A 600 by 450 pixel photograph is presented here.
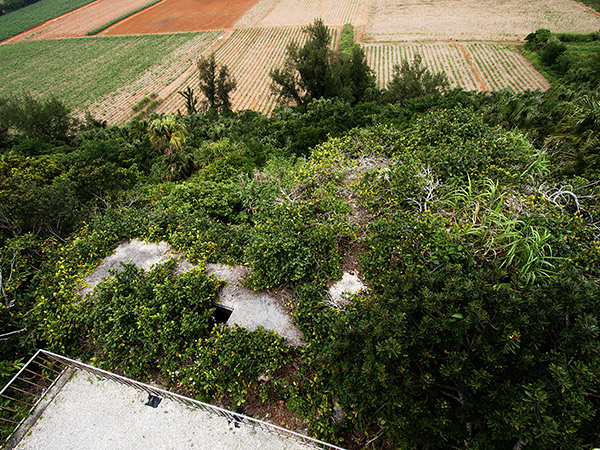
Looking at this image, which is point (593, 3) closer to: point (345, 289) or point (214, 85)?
point (214, 85)

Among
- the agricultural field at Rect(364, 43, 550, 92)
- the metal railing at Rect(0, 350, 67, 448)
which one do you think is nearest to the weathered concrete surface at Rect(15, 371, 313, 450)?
the metal railing at Rect(0, 350, 67, 448)

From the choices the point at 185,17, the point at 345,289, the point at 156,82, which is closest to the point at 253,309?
the point at 345,289

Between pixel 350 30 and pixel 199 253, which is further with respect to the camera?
pixel 350 30

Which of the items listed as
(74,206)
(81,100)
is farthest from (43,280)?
(81,100)

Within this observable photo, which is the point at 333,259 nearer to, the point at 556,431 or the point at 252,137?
the point at 556,431

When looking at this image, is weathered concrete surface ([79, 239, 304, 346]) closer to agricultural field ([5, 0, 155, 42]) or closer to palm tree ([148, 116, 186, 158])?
palm tree ([148, 116, 186, 158])

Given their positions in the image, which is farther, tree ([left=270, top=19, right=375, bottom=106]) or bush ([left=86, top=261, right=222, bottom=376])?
tree ([left=270, top=19, right=375, bottom=106])
